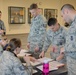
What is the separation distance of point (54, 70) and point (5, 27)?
11.7 feet

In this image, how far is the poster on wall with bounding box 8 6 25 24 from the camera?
5330 mm

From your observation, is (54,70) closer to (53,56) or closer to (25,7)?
(53,56)

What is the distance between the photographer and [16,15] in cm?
548

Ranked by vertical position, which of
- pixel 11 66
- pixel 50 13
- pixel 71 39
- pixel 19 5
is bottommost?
pixel 11 66

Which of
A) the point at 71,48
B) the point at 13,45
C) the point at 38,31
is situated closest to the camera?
the point at 13,45

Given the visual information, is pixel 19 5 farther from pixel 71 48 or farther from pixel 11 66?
pixel 11 66

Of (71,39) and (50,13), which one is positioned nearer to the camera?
(71,39)

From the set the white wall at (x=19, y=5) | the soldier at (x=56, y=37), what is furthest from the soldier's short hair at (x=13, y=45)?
the white wall at (x=19, y=5)

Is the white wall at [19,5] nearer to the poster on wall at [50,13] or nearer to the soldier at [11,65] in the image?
the poster on wall at [50,13]

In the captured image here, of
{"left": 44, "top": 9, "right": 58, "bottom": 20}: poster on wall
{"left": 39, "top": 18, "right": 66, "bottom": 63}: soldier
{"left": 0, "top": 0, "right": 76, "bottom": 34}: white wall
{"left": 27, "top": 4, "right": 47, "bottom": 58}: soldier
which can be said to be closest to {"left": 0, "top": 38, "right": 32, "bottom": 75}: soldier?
{"left": 39, "top": 18, "right": 66, "bottom": 63}: soldier

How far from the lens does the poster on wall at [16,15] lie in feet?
17.5

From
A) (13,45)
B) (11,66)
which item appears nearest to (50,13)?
(13,45)

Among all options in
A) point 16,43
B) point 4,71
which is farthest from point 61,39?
point 4,71

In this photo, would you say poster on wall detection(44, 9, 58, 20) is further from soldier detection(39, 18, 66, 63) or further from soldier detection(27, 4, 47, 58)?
soldier detection(39, 18, 66, 63)
